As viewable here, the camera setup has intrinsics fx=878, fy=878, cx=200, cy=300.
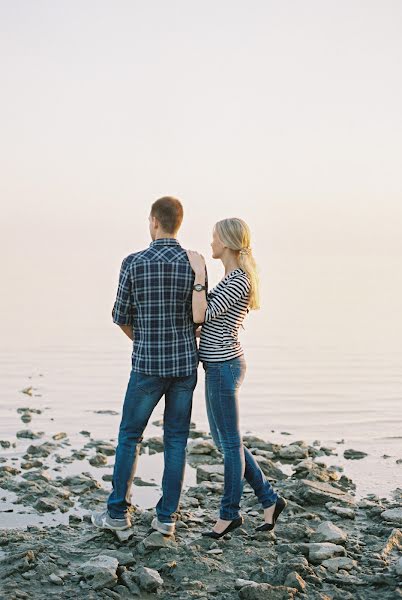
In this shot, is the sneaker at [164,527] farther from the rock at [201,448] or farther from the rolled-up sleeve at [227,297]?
the rock at [201,448]

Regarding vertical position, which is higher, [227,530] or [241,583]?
[227,530]

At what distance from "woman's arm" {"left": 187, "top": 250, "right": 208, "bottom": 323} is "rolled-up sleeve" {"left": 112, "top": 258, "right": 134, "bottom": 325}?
1.72 feet

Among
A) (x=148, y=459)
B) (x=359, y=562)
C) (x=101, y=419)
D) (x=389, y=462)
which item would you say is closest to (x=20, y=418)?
(x=101, y=419)

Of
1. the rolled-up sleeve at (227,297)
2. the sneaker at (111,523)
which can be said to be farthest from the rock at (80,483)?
the rolled-up sleeve at (227,297)

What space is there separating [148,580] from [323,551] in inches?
60.0

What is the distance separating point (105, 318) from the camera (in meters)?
35.9

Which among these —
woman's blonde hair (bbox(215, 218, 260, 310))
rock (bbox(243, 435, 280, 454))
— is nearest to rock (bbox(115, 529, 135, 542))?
woman's blonde hair (bbox(215, 218, 260, 310))

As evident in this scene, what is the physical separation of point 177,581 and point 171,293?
221 cm

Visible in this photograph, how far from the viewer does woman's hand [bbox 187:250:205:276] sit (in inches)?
281

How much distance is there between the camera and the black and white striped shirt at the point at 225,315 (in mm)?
7035

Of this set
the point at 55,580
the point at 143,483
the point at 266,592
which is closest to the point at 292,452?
the point at 143,483

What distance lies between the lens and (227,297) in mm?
7020

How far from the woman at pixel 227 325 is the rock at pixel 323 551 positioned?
0.76 m

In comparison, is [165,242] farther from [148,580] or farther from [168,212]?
[148,580]
